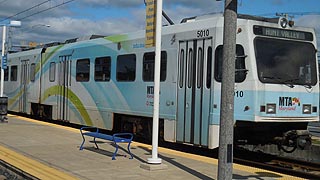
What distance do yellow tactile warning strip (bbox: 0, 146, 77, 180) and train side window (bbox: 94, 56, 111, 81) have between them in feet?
17.2

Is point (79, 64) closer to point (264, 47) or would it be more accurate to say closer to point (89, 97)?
point (89, 97)

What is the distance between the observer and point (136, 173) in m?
8.22

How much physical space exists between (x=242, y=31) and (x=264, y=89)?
4.64 feet

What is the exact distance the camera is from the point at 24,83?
2294cm

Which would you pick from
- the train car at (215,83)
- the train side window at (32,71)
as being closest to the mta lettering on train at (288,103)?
the train car at (215,83)

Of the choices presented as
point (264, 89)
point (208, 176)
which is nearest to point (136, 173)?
point (208, 176)

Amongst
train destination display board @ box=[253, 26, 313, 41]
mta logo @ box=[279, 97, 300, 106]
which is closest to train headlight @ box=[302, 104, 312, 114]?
mta logo @ box=[279, 97, 300, 106]

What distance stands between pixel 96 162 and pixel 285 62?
16.6 ft

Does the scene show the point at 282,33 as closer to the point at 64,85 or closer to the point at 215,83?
the point at 215,83

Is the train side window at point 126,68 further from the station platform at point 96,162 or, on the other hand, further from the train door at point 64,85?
the train door at point 64,85

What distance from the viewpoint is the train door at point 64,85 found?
18016 millimetres

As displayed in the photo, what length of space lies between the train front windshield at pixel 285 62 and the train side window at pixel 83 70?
738 cm

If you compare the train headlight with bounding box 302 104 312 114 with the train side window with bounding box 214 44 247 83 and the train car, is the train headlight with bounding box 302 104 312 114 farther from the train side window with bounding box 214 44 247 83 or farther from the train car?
the train side window with bounding box 214 44 247 83

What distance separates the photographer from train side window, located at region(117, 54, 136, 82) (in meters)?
13.7
